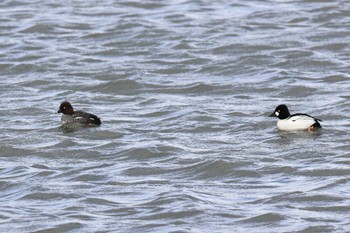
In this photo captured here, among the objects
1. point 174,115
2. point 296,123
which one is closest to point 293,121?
point 296,123

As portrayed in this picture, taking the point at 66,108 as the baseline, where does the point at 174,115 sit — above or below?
below

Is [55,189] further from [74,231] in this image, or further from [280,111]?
[280,111]

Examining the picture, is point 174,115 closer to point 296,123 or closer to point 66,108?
point 66,108

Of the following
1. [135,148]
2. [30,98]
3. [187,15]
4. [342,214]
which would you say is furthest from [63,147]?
[187,15]

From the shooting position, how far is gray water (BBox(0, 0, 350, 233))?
1406cm

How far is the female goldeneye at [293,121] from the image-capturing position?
17.9 meters

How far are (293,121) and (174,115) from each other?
220 cm

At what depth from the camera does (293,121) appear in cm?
1806

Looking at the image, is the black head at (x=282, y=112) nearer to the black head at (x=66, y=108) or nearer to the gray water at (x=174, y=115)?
the gray water at (x=174, y=115)

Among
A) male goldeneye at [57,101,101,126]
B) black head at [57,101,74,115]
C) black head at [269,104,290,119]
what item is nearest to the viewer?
black head at [269,104,290,119]

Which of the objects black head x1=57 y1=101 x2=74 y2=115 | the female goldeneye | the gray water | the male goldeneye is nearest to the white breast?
Result: the female goldeneye

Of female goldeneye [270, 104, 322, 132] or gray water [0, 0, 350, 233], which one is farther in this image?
female goldeneye [270, 104, 322, 132]

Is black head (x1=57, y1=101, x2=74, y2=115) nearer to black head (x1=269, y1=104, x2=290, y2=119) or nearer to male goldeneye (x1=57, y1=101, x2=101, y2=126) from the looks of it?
male goldeneye (x1=57, y1=101, x2=101, y2=126)

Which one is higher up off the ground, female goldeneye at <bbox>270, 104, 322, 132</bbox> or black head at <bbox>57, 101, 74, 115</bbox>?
black head at <bbox>57, 101, 74, 115</bbox>
